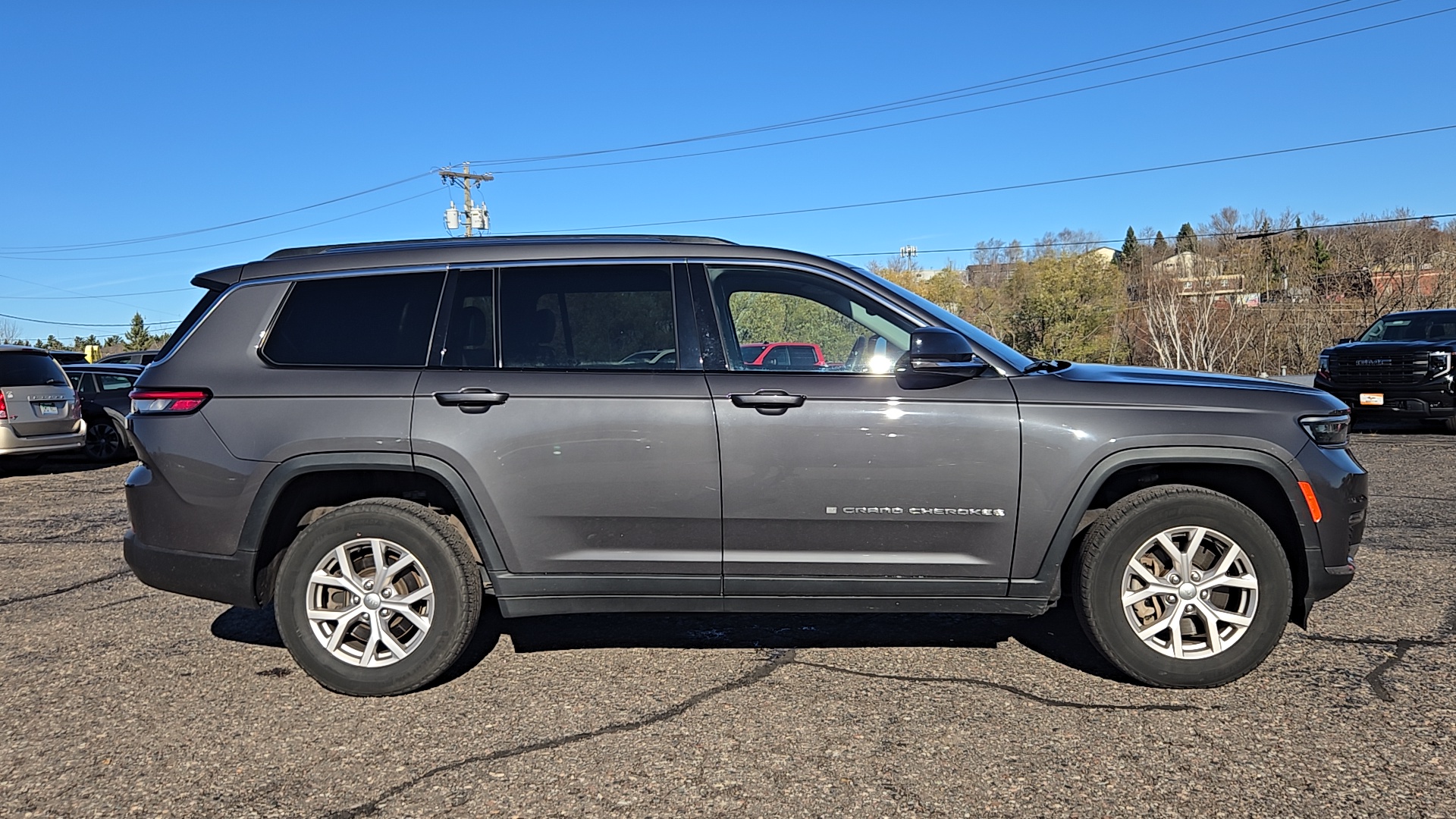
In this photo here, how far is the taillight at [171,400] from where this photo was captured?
4188 mm

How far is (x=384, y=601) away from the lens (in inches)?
162

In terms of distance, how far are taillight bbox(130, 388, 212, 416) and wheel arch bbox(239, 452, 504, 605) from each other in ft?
1.49

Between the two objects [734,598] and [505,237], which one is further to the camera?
[505,237]

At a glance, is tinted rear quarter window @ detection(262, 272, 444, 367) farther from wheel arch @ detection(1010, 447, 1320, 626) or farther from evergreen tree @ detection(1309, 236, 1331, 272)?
evergreen tree @ detection(1309, 236, 1331, 272)

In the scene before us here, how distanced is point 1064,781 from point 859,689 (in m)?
1.04

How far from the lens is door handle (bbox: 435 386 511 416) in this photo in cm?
409

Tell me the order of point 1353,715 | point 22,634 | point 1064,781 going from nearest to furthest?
point 1064,781 < point 1353,715 < point 22,634

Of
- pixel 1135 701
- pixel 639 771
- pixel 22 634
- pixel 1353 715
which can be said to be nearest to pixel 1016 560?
pixel 1135 701

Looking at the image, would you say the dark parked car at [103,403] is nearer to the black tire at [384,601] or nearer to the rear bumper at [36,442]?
the rear bumper at [36,442]

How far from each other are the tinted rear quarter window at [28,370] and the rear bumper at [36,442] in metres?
0.57

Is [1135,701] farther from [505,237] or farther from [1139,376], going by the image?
[505,237]

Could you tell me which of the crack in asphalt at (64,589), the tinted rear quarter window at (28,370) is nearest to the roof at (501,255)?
the crack in asphalt at (64,589)

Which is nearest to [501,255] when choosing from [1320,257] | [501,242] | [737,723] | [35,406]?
[501,242]

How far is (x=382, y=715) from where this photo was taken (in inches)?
155
